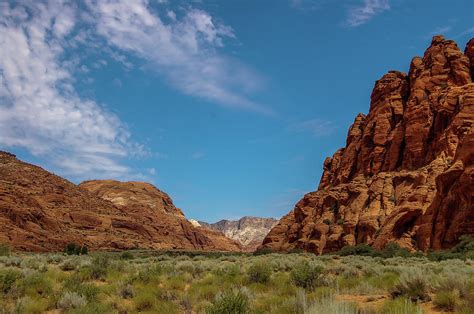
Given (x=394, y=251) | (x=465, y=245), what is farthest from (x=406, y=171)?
(x=465, y=245)

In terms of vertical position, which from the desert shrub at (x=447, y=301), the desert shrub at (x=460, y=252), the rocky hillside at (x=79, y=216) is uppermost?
the rocky hillside at (x=79, y=216)

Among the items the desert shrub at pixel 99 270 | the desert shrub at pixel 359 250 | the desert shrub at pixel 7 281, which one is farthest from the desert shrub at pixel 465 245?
the desert shrub at pixel 7 281

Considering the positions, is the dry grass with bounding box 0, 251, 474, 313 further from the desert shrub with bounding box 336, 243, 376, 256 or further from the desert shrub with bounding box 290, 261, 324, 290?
the desert shrub with bounding box 336, 243, 376, 256

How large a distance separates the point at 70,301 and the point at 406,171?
56.1 m

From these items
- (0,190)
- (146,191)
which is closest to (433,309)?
(0,190)

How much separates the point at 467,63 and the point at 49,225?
75.7 meters

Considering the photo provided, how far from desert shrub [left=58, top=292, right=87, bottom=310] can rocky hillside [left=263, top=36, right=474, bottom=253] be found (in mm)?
36677

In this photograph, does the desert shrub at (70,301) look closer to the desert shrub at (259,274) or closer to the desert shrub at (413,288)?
the desert shrub at (259,274)

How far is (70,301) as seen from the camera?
1054 cm

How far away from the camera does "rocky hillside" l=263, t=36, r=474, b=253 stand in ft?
135

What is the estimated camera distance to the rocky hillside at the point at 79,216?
6825cm

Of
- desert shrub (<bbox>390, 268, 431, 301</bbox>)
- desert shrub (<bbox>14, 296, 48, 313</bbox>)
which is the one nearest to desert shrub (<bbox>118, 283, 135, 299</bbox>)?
desert shrub (<bbox>14, 296, 48, 313</bbox>)

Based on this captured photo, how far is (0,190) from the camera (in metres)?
71.1

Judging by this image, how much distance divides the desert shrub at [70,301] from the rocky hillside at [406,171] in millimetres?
A: 36677
